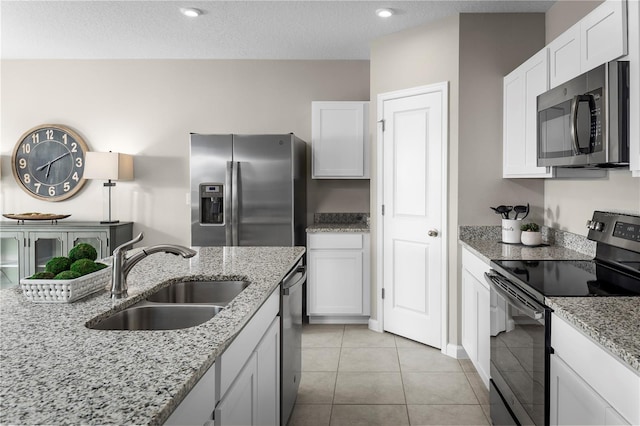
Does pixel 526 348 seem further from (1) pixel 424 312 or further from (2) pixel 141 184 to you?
(2) pixel 141 184

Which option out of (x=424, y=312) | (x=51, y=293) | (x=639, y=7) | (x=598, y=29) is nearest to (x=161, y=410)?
(x=51, y=293)

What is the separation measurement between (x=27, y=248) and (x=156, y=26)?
2.45 metres

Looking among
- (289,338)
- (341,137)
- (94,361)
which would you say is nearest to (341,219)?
(341,137)

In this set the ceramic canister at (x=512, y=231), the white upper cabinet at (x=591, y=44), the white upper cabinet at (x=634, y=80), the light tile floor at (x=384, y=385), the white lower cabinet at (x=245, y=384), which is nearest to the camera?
the white lower cabinet at (x=245, y=384)

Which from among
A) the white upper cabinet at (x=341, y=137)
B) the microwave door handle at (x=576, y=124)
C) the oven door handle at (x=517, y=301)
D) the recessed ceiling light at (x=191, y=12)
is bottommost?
the oven door handle at (x=517, y=301)

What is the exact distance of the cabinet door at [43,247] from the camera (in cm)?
438

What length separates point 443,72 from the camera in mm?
3473

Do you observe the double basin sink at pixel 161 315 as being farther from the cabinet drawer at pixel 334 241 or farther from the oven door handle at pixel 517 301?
the cabinet drawer at pixel 334 241

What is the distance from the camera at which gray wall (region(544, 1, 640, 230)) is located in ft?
7.64

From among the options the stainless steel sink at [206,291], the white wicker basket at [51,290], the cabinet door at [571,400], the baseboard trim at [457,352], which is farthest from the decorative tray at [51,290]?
the baseboard trim at [457,352]

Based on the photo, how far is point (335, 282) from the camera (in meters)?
4.19

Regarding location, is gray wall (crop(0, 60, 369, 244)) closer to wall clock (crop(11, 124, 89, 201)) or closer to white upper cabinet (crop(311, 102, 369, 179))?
wall clock (crop(11, 124, 89, 201))

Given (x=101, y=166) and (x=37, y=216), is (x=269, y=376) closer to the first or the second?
(x=101, y=166)

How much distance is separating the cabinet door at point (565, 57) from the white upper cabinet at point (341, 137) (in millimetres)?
1990
